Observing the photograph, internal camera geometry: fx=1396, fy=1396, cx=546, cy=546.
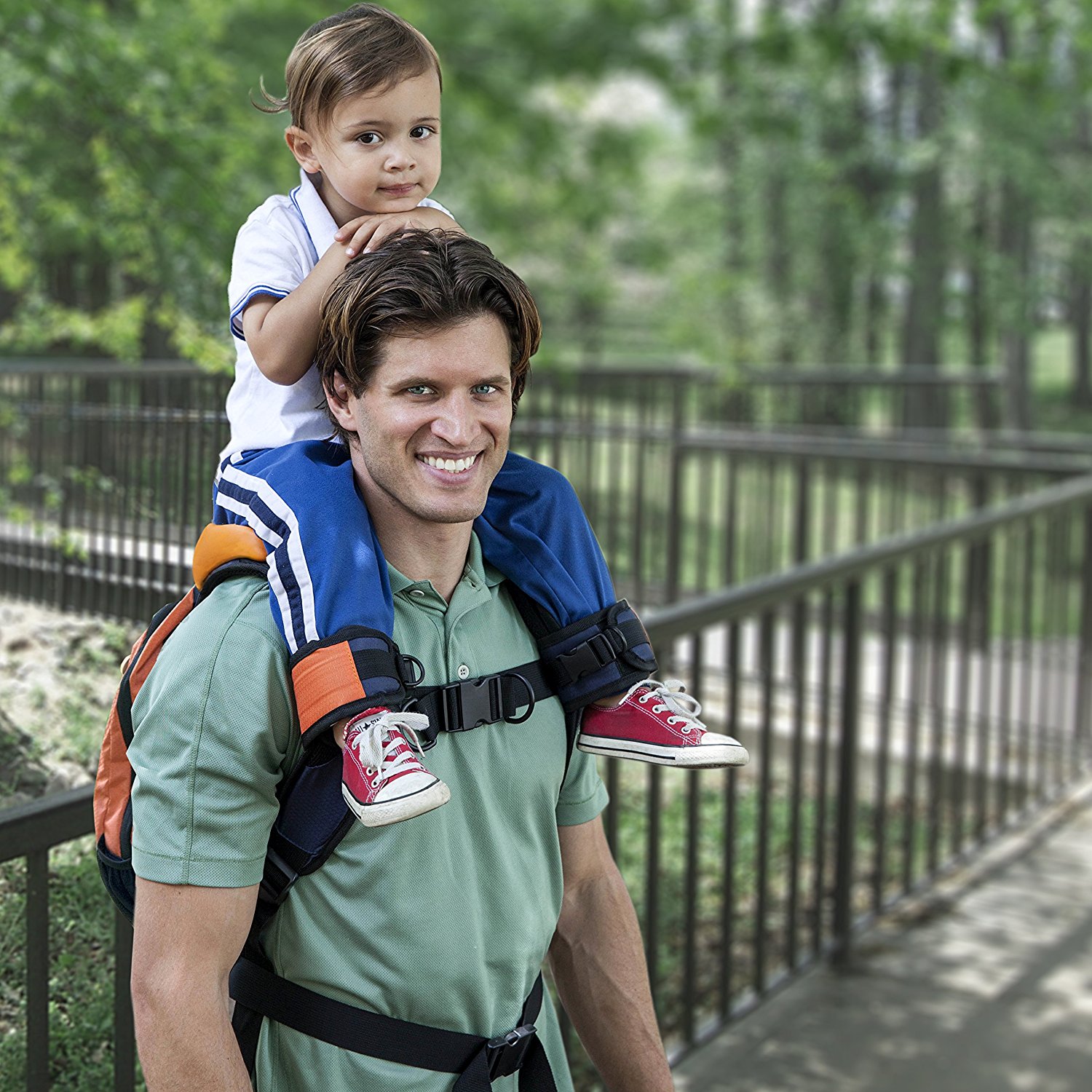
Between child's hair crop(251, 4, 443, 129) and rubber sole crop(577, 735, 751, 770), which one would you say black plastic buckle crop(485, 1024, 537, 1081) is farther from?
child's hair crop(251, 4, 443, 129)

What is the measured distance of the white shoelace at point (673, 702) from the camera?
176 cm

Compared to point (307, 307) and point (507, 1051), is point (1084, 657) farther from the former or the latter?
point (307, 307)

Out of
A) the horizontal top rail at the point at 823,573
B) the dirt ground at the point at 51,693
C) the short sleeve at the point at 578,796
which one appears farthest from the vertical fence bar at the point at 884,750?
the short sleeve at the point at 578,796

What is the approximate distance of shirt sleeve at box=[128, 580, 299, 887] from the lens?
4.76ft

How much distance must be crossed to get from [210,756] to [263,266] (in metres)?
0.61

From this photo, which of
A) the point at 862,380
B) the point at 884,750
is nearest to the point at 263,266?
the point at 884,750

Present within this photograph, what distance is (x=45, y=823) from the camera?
197cm

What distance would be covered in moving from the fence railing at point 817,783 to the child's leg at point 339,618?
0.68 metres

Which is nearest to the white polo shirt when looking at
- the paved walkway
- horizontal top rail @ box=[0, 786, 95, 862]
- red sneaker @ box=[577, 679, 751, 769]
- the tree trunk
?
red sneaker @ box=[577, 679, 751, 769]

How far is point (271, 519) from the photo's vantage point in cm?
157

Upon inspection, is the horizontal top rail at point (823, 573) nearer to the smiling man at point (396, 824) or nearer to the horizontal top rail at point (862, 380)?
the smiling man at point (396, 824)

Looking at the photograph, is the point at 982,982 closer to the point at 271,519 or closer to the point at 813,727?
the point at 813,727

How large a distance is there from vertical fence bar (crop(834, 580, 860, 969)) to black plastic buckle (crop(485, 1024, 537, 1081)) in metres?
2.58

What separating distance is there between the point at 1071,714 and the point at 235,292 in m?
5.43
